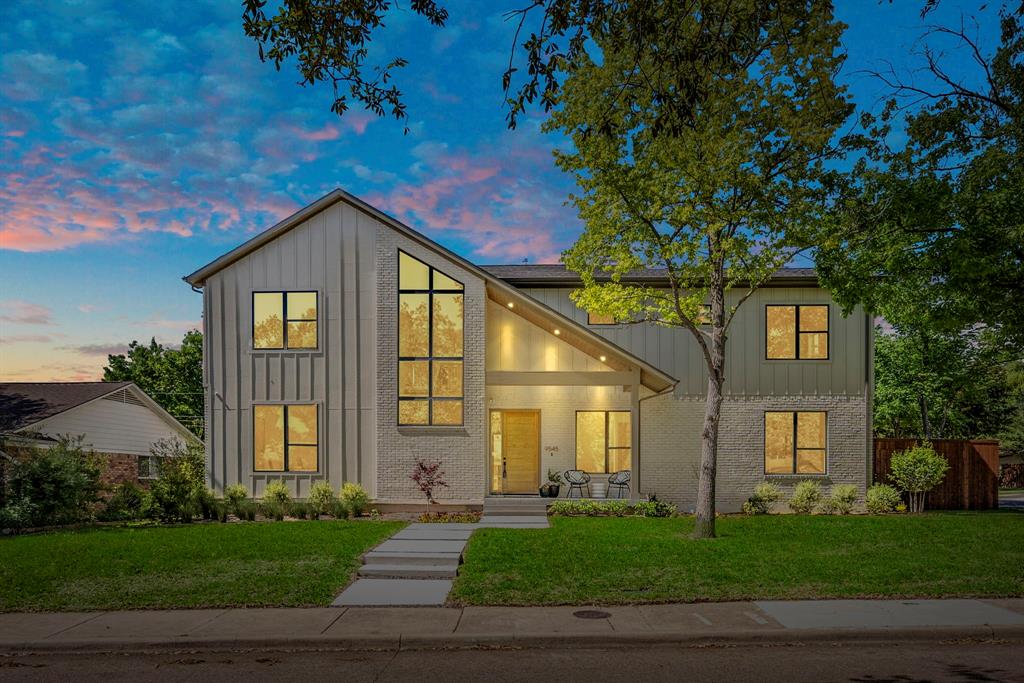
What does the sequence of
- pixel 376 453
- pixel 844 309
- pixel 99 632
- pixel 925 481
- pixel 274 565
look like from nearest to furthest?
pixel 99 632 → pixel 274 565 → pixel 844 309 → pixel 376 453 → pixel 925 481

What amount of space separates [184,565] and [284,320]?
8.69 meters

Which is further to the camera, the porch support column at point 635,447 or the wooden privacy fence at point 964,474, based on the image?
the wooden privacy fence at point 964,474

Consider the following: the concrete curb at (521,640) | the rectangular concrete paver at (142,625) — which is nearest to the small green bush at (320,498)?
the rectangular concrete paver at (142,625)

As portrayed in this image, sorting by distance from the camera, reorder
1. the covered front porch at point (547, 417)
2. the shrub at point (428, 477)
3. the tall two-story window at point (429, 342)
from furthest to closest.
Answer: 1. the covered front porch at point (547, 417)
2. the tall two-story window at point (429, 342)
3. the shrub at point (428, 477)

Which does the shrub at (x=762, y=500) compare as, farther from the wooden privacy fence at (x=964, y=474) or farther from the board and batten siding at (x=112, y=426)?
the board and batten siding at (x=112, y=426)

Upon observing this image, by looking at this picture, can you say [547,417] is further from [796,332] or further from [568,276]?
[796,332]

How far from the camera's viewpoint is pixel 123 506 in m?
19.3

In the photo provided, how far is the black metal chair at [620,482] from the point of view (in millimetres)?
20719

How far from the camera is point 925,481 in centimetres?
2119

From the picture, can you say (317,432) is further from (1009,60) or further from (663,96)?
(1009,60)

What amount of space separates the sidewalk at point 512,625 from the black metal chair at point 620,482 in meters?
10.9

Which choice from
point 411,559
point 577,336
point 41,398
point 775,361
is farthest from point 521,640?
point 41,398

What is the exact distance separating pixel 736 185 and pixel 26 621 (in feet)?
42.7

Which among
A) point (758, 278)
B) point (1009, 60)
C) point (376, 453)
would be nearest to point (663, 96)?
point (758, 278)
